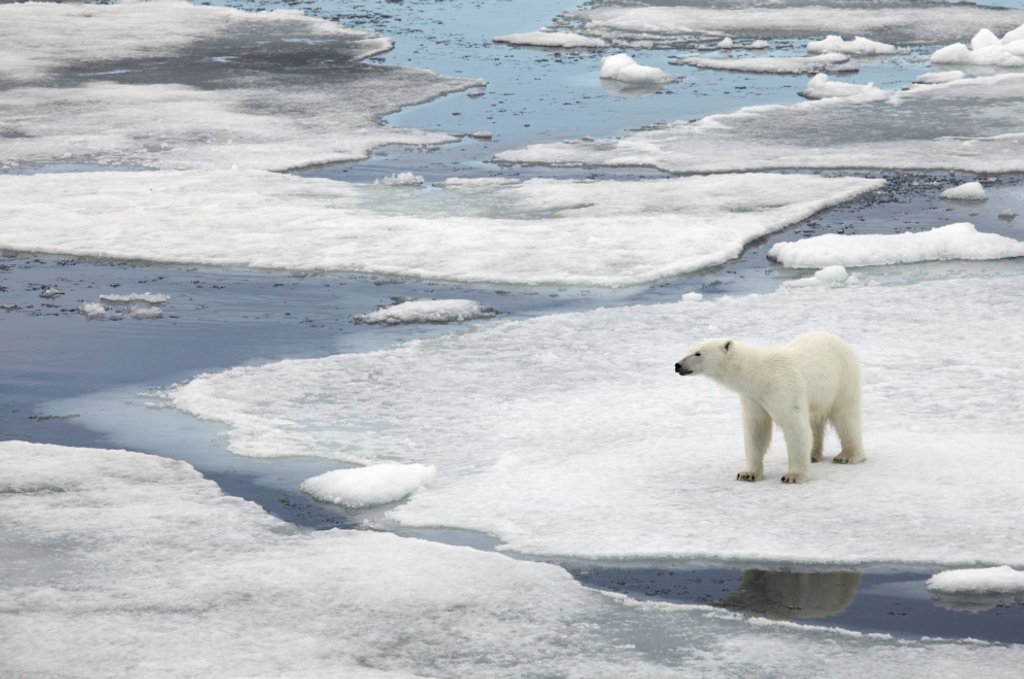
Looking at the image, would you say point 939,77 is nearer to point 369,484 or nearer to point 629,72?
point 629,72

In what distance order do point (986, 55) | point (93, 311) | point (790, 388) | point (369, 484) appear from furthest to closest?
point (986, 55)
point (93, 311)
point (369, 484)
point (790, 388)

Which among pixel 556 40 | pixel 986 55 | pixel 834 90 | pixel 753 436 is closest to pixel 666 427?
pixel 753 436

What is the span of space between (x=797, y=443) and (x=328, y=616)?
2140 millimetres

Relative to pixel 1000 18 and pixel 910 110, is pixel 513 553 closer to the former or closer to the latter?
pixel 910 110

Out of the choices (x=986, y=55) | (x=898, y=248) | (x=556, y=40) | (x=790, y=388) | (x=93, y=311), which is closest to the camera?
(x=790, y=388)

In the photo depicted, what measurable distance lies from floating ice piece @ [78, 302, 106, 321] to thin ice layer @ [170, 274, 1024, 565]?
187 cm

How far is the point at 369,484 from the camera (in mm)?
6406

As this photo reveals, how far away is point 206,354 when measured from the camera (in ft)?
29.3

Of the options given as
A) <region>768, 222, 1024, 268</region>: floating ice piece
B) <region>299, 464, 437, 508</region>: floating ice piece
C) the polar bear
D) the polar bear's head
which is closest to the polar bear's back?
the polar bear

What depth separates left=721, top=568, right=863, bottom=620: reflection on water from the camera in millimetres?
5238

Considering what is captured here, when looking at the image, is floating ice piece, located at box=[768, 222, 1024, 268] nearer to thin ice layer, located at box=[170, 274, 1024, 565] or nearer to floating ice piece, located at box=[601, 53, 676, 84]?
thin ice layer, located at box=[170, 274, 1024, 565]

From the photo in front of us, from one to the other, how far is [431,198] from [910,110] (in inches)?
255

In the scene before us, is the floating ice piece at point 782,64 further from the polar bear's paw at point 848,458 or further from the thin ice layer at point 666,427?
the polar bear's paw at point 848,458

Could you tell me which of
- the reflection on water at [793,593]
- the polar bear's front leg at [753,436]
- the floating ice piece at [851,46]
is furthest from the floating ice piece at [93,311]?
the floating ice piece at [851,46]
